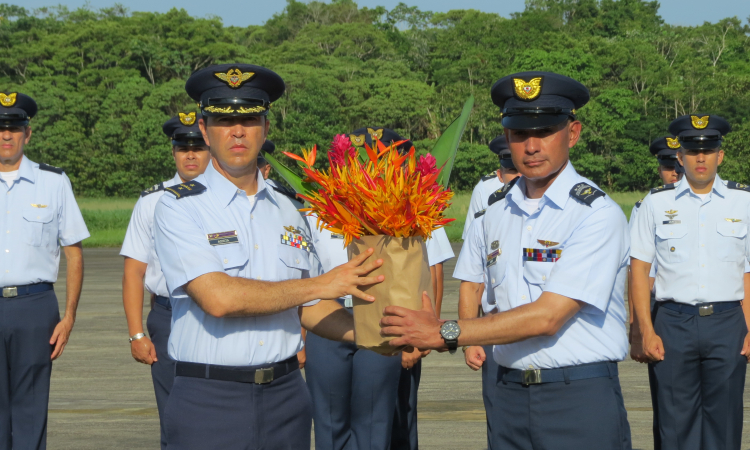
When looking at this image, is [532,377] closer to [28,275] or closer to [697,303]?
[697,303]

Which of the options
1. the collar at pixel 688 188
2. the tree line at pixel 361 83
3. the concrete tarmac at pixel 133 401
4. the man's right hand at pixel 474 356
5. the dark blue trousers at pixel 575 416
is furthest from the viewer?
the tree line at pixel 361 83

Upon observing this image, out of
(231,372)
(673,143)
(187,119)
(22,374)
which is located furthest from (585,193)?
(673,143)

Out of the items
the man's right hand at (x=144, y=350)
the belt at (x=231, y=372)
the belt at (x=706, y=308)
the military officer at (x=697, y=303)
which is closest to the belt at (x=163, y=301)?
the man's right hand at (x=144, y=350)

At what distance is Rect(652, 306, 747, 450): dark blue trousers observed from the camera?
18.7 ft

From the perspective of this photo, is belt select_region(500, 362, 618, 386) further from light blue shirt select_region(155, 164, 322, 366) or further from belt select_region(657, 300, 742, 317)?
belt select_region(657, 300, 742, 317)

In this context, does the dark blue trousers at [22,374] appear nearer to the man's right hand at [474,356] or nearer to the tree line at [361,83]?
the man's right hand at [474,356]

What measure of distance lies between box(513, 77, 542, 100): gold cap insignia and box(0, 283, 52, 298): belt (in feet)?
11.7

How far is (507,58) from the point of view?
7331 centimetres

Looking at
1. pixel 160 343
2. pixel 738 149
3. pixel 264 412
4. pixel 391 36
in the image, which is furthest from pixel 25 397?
pixel 391 36

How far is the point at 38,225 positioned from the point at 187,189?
2546 mm

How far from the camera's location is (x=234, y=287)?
323cm

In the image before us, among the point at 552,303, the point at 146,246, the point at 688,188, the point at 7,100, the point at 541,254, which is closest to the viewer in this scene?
the point at 552,303

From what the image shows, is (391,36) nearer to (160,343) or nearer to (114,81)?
(114,81)

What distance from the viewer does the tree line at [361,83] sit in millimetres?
59188
